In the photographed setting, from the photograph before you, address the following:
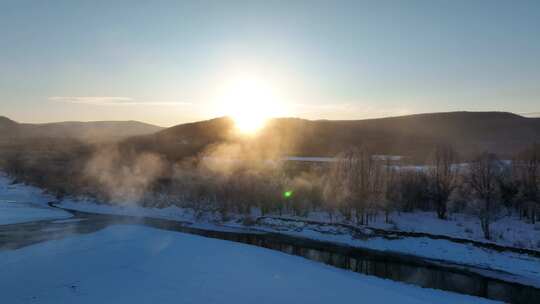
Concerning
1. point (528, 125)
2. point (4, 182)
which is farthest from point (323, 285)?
point (528, 125)

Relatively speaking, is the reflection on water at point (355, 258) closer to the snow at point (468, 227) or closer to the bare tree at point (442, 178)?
the snow at point (468, 227)

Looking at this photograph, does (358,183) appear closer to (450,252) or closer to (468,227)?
(468,227)

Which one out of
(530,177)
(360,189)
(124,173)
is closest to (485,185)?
(530,177)

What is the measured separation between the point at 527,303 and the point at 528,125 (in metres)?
112

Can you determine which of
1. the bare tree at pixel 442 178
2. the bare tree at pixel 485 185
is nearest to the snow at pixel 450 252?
the bare tree at pixel 485 185

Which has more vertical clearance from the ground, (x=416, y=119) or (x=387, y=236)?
(x=416, y=119)

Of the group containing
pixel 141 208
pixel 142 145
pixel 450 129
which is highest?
pixel 450 129

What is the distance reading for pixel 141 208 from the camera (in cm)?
5334

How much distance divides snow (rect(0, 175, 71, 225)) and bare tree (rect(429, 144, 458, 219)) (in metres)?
45.8

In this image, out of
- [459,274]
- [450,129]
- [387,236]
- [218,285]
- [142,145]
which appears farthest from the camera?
[450,129]

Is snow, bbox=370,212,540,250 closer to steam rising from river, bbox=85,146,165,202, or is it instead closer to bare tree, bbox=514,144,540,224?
bare tree, bbox=514,144,540,224

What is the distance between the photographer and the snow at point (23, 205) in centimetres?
4181

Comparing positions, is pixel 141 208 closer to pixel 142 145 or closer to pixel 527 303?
pixel 527 303

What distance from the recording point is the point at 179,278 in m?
19.4
